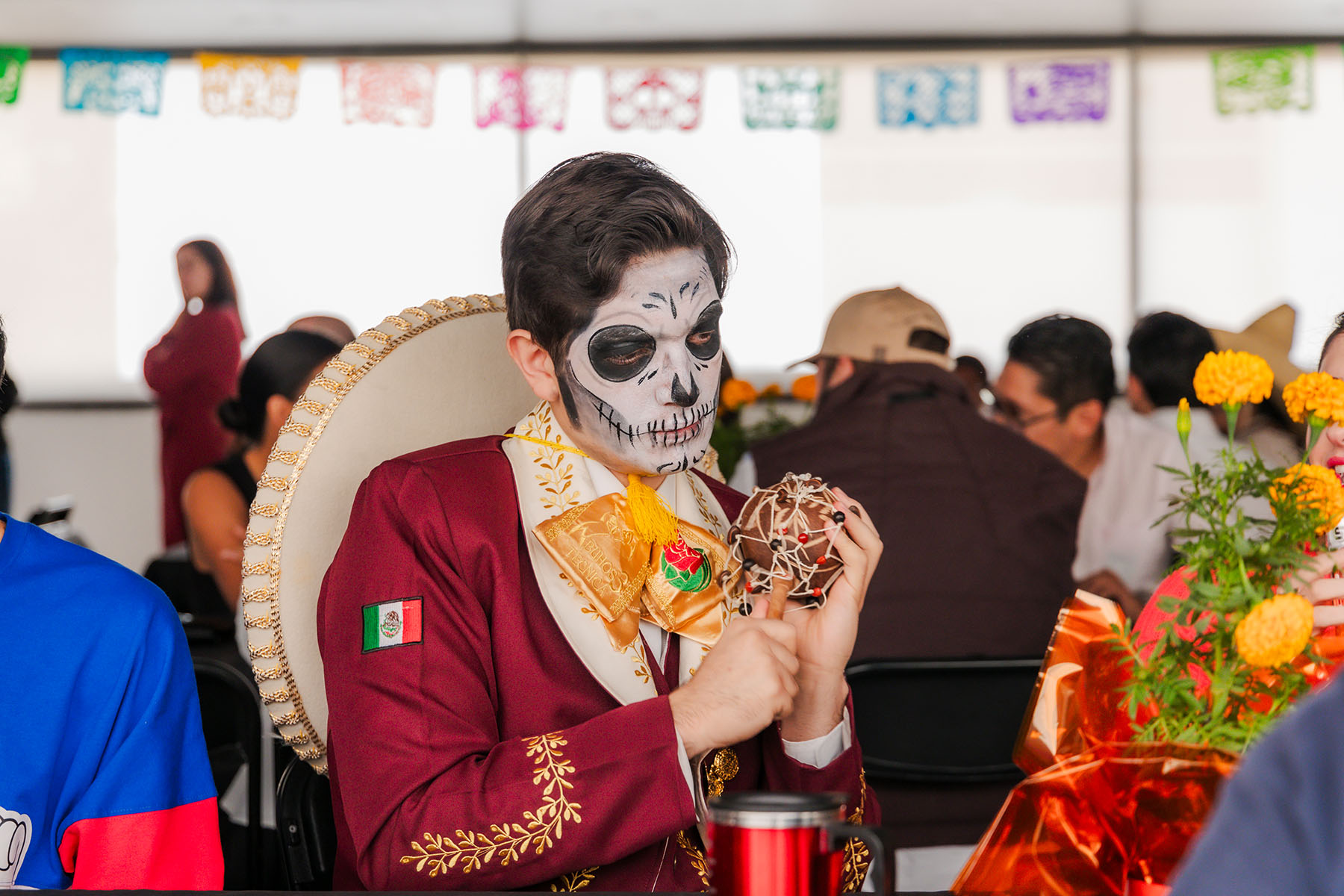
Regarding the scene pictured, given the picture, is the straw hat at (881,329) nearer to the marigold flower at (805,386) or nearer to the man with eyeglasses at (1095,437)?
the man with eyeglasses at (1095,437)

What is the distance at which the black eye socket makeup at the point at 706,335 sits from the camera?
1.20 m

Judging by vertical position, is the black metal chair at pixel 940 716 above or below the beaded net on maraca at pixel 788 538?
below

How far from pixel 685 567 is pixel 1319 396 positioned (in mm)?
602

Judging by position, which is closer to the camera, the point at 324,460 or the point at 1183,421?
the point at 1183,421

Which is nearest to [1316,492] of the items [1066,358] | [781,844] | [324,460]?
[781,844]

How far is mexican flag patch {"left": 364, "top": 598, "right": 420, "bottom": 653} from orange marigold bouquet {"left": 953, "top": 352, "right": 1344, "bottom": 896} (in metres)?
0.52

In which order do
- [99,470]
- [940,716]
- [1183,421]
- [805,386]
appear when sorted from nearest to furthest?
1. [1183,421]
2. [940,716]
3. [805,386]
4. [99,470]

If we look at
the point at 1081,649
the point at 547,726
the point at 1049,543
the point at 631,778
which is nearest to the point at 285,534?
the point at 547,726

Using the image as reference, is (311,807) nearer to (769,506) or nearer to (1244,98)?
(769,506)

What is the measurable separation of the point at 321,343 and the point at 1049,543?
1572mm

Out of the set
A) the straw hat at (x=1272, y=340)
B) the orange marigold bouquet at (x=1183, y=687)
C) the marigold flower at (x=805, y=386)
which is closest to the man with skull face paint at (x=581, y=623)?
the orange marigold bouquet at (x=1183, y=687)

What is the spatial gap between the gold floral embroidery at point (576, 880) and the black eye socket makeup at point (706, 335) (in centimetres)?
50

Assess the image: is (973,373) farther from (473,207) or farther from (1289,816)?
(1289,816)

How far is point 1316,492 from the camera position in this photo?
0.76 metres
